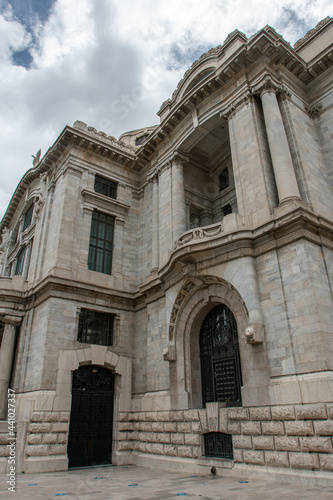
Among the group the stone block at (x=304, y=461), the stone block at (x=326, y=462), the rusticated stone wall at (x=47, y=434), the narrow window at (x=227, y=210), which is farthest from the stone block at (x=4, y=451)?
the narrow window at (x=227, y=210)

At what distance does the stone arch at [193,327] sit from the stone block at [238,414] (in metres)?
2.12

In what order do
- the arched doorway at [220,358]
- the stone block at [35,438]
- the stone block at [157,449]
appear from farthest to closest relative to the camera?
the stone block at [157,449] → the stone block at [35,438] → the arched doorway at [220,358]

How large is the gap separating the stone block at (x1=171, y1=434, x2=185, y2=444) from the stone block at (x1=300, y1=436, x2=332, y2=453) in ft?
18.1

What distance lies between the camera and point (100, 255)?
21.5 metres

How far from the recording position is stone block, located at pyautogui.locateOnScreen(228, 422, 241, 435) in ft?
41.6

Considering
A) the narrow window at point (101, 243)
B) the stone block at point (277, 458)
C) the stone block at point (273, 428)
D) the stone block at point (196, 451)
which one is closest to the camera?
the stone block at point (277, 458)

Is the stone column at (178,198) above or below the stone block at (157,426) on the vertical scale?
above

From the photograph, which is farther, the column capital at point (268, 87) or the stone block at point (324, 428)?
the column capital at point (268, 87)

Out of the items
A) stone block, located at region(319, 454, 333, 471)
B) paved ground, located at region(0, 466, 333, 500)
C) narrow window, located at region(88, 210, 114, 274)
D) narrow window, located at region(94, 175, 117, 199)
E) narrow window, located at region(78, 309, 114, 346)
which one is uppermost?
narrow window, located at region(94, 175, 117, 199)

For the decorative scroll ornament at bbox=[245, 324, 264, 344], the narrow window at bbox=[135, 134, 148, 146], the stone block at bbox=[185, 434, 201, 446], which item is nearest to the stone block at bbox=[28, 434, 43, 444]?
the stone block at bbox=[185, 434, 201, 446]

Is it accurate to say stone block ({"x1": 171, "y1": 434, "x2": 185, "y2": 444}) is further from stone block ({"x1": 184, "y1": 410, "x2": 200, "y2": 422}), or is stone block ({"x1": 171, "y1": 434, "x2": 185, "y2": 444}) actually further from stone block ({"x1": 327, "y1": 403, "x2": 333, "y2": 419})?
stone block ({"x1": 327, "y1": 403, "x2": 333, "y2": 419})

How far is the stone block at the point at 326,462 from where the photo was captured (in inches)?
398

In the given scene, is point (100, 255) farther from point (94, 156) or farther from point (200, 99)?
point (200, 99)

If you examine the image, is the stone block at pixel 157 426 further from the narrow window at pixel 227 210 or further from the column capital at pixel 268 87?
the column capital at pixel 268 87
